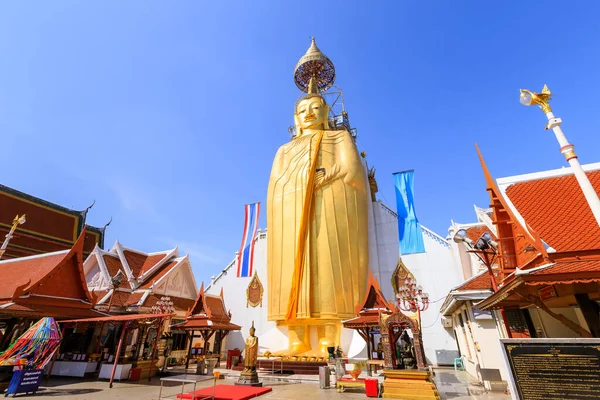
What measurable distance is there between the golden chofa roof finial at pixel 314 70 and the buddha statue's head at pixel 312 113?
2.98 metres

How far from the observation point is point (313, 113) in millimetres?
18234

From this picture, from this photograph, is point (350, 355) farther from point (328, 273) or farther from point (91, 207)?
point (91, 207)

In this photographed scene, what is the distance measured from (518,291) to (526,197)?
8.82 feet

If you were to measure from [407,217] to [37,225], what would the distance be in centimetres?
2177

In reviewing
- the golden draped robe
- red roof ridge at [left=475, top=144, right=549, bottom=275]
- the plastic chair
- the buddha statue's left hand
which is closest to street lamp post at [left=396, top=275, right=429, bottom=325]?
the golden draped robe

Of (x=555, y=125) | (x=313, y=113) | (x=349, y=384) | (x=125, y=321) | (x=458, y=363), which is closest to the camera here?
(x=555, y=125)

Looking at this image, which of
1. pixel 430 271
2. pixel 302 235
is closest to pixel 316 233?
pixel 302 235

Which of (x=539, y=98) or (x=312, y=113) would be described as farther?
(x=312, y=113)

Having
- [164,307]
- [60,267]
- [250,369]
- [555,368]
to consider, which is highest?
[60,267]

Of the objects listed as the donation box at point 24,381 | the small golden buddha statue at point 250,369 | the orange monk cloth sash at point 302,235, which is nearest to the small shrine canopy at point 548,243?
the small golden buddha statue at point 250,369

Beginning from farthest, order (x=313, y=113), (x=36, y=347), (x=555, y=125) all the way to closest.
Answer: (x=313, y=113)
(x=36, y=347)
(x=555, y=125)

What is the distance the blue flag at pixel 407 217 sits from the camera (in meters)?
16.0

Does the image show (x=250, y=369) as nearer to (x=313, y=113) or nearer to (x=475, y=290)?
(x=475, y=290)

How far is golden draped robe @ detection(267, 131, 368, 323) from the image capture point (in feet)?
46.2
